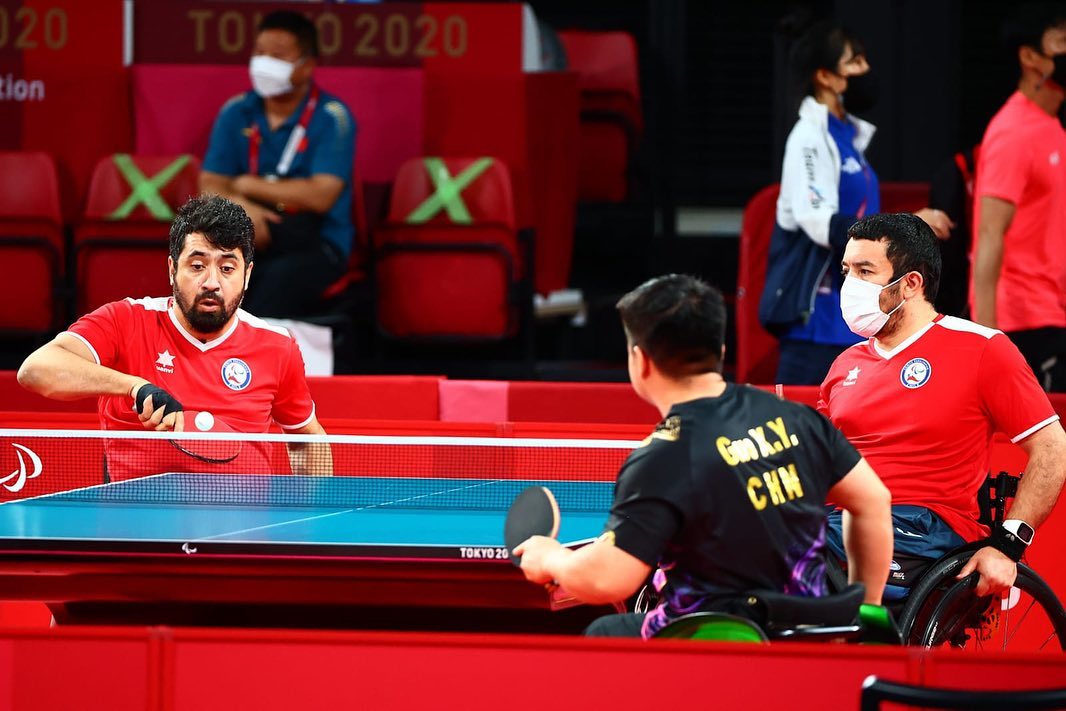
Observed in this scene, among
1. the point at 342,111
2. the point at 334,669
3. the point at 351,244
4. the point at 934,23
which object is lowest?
the point at 334,669

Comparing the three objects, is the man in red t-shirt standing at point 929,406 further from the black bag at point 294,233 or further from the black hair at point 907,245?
the black bag at point 294,233

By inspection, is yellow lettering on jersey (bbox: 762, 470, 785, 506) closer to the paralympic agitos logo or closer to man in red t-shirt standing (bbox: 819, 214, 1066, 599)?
man in red t-shirt standing (bbox: 819, 214, 1066, 599)

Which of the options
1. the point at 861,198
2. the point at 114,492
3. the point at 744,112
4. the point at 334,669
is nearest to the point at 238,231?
the point at 114,492

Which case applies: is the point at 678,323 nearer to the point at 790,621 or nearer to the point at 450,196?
the point at 790,621

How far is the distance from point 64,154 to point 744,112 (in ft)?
16.6

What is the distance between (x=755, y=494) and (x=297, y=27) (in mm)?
4783

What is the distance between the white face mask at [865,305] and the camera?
4387mm

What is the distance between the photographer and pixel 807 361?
20.0ft

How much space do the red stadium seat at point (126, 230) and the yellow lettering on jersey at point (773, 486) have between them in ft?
16.2

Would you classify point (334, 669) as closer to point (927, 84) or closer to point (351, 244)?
point (351, 244)

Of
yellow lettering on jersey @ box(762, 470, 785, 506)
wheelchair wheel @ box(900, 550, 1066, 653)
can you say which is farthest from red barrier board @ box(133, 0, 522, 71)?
yellow lettering on jersey @ box(762, 470, 785, 506)

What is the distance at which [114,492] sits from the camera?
4.21 m

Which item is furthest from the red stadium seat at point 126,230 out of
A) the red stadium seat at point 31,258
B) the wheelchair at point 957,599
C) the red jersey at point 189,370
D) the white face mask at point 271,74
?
the wheelchair at point 957,599

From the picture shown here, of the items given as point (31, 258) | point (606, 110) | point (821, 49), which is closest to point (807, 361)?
point (821, 49)
